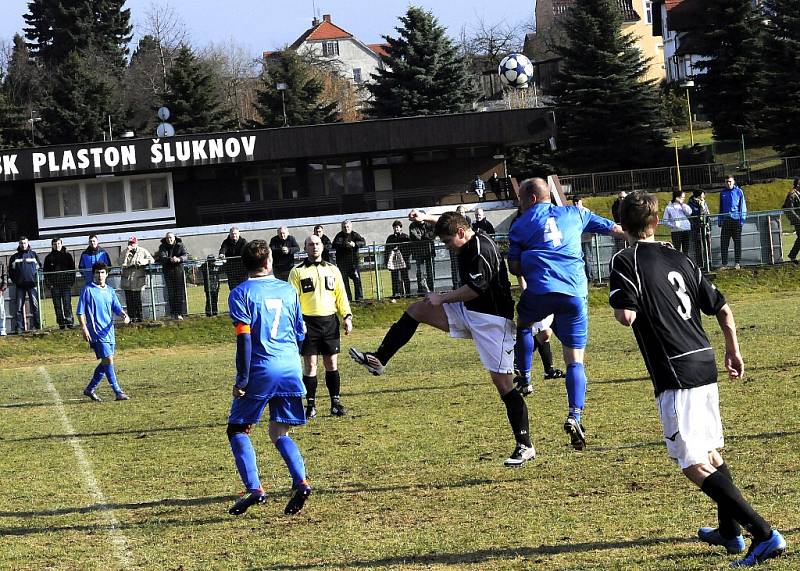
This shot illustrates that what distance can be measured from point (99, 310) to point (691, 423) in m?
11.4

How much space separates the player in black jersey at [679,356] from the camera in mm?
5758

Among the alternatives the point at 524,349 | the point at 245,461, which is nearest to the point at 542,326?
the point at 524,349

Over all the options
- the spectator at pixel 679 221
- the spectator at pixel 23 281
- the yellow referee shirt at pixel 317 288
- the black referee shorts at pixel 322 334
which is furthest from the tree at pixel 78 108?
the black referee shorts at pixel 322 334

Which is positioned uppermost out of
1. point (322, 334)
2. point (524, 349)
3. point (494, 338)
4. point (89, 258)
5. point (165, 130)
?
point (165, 130)

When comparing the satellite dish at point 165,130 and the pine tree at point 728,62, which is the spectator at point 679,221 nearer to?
the satellite dish at point 165,130

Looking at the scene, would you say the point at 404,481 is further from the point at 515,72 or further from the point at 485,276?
the point at 515,72

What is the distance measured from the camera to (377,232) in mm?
45281

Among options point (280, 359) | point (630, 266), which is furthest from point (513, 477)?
point (630, 266)

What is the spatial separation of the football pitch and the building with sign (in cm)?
3185

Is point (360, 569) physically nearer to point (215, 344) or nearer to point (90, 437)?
point (90, 437)

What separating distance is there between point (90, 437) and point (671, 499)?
6.99 m

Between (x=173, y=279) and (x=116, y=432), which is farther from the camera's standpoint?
(x=173, y=279)

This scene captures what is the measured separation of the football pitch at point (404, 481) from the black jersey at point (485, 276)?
1.27 meters

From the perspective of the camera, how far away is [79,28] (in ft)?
290
